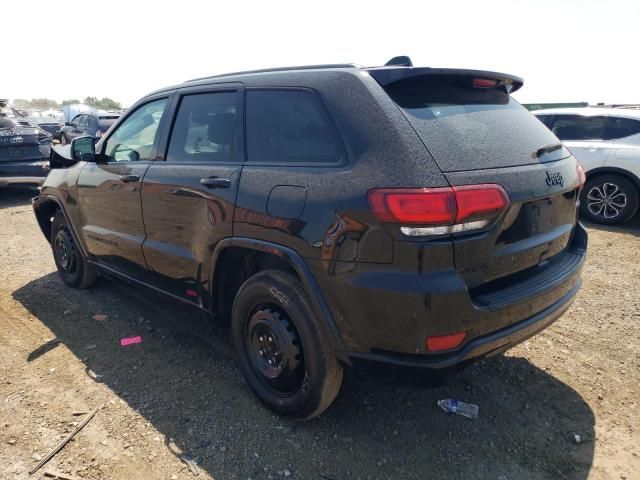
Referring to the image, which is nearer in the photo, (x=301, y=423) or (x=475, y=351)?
(x=475, y=351)

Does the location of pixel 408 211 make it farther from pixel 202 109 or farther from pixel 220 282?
pixel 202 109

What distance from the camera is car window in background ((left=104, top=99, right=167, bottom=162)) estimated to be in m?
3.36

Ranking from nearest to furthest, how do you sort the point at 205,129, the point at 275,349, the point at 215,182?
the point at 275,349 < the point at 215,182 < the point at 205,129

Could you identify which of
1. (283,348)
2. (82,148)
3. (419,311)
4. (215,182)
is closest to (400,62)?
(215,182)

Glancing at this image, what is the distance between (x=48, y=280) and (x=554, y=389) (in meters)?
4.85

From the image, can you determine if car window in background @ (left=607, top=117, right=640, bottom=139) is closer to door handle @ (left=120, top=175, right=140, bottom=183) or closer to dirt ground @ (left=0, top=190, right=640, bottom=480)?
dirt ground @ (left=0, top=190, right=640, bottom=480)

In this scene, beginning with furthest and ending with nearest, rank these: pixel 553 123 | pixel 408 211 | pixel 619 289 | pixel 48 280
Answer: pixel 553 123 → pixel 48 280 → pixel 619 289 → pixel 408 211

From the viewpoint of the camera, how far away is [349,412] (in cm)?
270

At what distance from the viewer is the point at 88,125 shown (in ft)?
51.7

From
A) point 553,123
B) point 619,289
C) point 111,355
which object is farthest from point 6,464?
point 553,123

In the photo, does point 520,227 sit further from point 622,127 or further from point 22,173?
point 22,173

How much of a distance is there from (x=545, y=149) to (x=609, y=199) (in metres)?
5.43

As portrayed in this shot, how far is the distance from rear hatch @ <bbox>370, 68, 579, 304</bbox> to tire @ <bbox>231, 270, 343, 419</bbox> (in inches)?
31.3

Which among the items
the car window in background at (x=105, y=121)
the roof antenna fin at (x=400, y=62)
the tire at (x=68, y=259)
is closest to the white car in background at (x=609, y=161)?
the roof antenna fin at (x=400, y=62)
